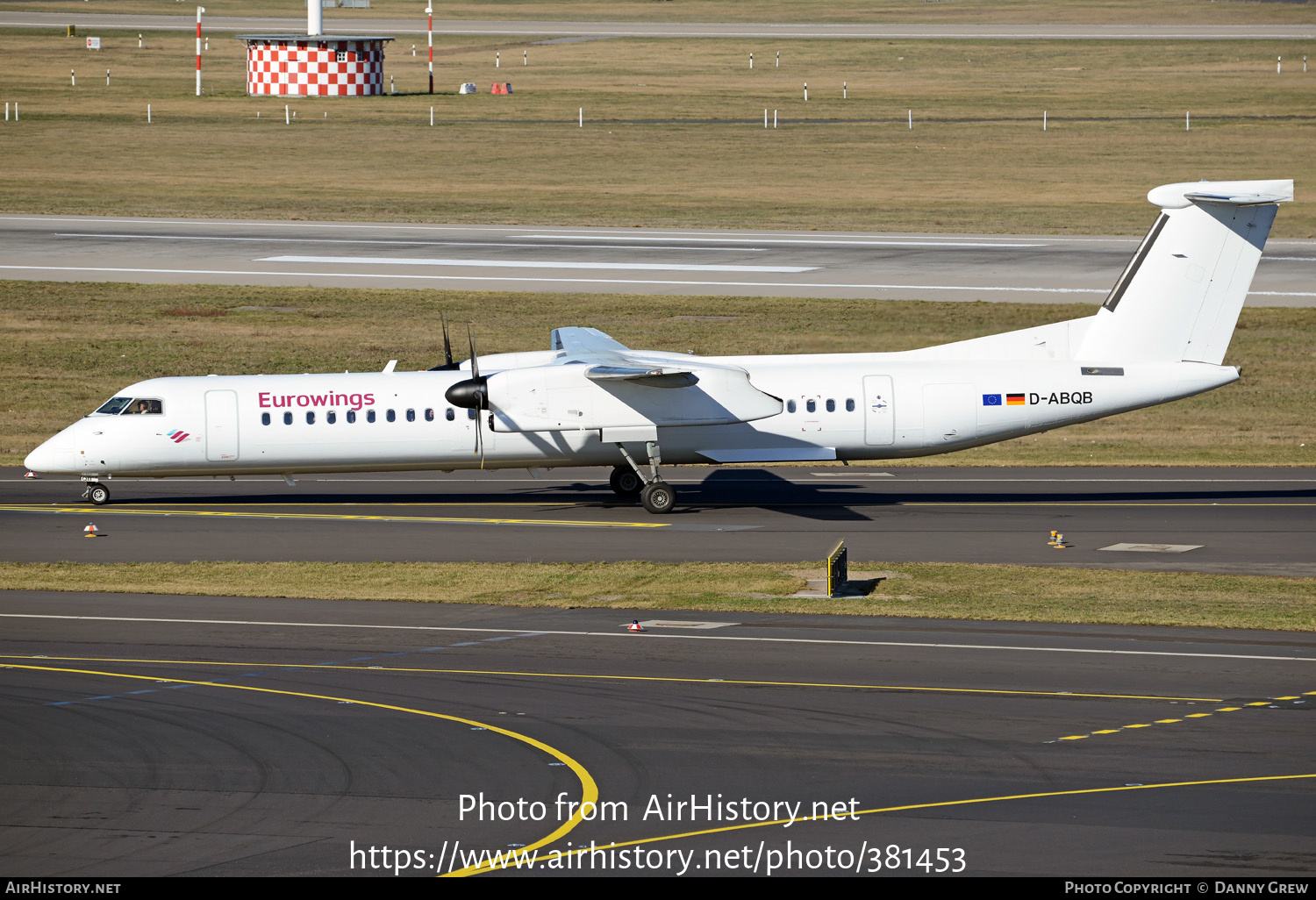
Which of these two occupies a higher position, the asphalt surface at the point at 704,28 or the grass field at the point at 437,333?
the asphalt surface at the point at 704,28

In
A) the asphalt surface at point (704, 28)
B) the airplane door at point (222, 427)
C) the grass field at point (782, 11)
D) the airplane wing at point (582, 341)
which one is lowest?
the airplane door at point (222, 427)

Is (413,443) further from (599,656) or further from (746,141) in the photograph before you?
(746,141)

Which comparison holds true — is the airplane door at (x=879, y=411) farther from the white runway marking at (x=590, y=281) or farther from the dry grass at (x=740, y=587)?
the white runway marking at (x=590, y=281)

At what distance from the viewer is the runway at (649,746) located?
14.4m

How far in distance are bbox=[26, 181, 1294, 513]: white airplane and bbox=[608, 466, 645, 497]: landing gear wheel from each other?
108cm

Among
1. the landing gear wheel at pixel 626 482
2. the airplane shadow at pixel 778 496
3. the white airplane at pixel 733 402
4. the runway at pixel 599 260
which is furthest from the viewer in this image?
the runway at pixel 599 260

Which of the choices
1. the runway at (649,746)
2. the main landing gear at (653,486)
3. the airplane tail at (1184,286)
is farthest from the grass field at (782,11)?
the runway at (649,746)

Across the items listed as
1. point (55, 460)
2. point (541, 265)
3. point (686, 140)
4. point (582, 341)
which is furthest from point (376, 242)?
point (55, 460)

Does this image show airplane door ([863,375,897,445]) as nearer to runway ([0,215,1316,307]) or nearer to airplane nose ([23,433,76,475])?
airplane nose ([23,433,76,475])

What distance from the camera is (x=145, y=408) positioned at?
108 ft

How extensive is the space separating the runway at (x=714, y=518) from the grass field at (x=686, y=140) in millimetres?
33977

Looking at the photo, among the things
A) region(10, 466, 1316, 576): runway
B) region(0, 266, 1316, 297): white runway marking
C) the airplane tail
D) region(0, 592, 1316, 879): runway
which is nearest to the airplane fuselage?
the airplane tail

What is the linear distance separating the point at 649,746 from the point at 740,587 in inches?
348

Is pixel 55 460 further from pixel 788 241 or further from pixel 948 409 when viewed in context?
pixel 788 241
